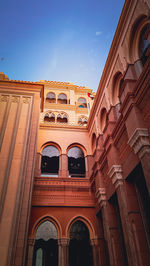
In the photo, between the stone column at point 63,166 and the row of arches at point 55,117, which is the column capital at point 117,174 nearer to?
the stone column at point 63,166

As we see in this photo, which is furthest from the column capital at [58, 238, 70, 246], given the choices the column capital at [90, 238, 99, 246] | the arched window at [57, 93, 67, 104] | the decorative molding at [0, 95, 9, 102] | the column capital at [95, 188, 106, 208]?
the arched window at [57, 93, 67, 104]

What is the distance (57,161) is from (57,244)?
Answer: 15.9 feet

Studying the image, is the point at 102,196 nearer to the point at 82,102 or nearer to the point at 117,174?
the point at 117,174

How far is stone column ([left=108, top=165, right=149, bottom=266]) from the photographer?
6.55 m

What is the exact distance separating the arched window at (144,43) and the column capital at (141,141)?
10.6 feet

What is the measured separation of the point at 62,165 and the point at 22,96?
478cm

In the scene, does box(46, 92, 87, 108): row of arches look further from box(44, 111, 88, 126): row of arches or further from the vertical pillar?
the vertical pillar

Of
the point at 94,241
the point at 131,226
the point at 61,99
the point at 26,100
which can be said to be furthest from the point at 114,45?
the point at 61,99

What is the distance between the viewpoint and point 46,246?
10742 millimetres

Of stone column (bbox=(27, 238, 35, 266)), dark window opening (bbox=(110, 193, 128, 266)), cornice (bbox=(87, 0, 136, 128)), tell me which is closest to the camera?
dark window opening (bbox=(110, 193, 128, 266))

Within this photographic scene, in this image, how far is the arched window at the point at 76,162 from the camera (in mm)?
13584

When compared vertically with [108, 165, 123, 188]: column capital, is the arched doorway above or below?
below

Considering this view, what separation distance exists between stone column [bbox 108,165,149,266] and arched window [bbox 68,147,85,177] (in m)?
5.54

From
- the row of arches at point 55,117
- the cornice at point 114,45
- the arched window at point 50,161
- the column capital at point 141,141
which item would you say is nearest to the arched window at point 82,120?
the row of arches at point 55,117
